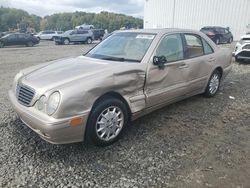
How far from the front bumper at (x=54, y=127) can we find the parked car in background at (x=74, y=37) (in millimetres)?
23332

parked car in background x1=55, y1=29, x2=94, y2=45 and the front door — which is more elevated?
the front door

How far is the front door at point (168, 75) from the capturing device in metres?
3.66

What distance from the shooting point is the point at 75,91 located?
110 inches

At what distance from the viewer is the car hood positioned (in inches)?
119

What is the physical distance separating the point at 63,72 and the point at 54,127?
90cm

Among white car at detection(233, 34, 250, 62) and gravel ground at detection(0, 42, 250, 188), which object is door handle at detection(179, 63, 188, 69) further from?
white car at detection(233, 34, 250, 62)

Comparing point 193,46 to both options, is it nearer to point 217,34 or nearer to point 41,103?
point 41,103

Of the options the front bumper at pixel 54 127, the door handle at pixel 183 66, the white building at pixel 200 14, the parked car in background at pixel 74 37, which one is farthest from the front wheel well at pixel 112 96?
the white building at pixel 200 14

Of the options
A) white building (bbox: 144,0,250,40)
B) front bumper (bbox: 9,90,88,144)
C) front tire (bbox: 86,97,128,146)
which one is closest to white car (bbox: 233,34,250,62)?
front tire (bbox: 86,97,128,146)

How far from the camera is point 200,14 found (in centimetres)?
2989

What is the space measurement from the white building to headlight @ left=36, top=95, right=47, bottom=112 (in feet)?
94.4

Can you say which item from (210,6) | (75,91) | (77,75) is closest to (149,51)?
(77,75)

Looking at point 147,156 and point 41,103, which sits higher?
point 41,103

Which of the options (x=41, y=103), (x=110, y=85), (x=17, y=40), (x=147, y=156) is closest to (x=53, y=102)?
(x=41, y=103)
